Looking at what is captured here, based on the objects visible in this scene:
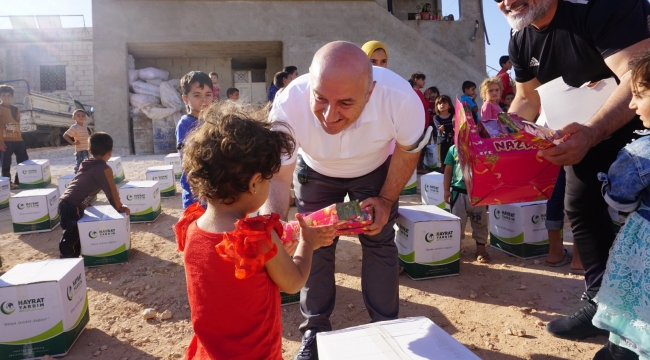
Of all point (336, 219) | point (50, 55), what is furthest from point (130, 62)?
point (336, 219)

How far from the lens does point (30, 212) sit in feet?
16.6

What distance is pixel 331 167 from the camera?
2.24m

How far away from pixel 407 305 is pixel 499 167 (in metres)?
1.42

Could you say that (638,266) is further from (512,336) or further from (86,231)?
(86,231)

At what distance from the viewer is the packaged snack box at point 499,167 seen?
1926 mm

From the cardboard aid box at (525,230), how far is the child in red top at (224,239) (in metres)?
2.81

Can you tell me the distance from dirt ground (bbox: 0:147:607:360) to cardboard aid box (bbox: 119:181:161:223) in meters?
1.07

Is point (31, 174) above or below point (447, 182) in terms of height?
below

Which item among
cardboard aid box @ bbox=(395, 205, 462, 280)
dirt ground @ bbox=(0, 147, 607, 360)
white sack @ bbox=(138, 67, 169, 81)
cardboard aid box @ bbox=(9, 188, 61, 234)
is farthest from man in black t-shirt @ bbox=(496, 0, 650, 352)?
white sack @ bbox=(138, 67, 169, 81)

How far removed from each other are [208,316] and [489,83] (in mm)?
4567

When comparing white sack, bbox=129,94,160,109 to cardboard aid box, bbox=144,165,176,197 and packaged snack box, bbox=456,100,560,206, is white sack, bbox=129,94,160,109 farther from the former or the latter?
packaged snack box, bbox=456,100,560,206

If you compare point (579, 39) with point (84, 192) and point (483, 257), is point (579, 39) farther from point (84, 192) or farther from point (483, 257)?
point (84, 192)

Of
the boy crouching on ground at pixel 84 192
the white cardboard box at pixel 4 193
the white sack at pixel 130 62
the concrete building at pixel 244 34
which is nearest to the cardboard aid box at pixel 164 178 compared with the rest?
the white cardboard box at pixel 4 193

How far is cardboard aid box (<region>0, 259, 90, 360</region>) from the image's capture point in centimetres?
246
